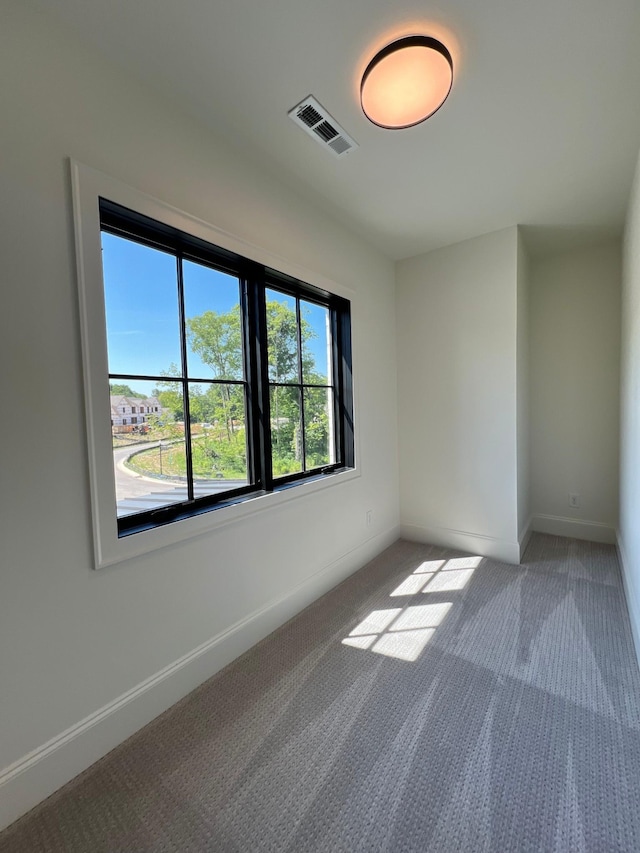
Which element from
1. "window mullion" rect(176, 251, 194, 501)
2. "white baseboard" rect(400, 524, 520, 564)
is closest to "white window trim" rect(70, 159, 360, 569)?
"window mullion" rect(176, 251, 194, 501)

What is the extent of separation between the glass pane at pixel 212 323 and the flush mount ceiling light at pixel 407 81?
997mm

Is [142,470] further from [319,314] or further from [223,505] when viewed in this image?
[319,314]

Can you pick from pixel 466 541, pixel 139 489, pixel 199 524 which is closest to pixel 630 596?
pixel 466 541

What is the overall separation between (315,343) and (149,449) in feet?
4.59

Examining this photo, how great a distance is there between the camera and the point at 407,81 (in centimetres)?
132

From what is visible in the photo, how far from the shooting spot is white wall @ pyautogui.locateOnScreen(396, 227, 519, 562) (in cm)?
273

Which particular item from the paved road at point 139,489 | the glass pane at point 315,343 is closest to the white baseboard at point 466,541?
the glass pane at point 315,343

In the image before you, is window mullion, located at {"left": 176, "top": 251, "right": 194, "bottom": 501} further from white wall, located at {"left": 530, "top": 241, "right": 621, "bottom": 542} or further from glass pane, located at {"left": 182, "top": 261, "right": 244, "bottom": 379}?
white wall, located at {"left": 530, "top": 241, "right": 621, "bottom": 542}

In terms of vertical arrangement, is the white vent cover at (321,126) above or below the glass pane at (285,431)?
above

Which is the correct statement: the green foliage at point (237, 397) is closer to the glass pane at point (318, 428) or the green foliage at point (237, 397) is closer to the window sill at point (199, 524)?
the glass pane at point (318, 428)

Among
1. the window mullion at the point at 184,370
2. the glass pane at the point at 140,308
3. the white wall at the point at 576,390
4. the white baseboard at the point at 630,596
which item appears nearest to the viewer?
the glass pane at the point at 140,308

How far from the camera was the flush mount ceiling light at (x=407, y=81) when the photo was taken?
126 centimetres

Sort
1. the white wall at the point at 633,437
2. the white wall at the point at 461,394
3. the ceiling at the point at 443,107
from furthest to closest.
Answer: the white wall at the point at 461,394 < the white wall at the point at 633,437 < the ceiling at the point at 443,107

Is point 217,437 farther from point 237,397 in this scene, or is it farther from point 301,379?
point 301,379
